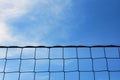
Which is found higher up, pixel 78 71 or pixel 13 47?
pixel 13 47

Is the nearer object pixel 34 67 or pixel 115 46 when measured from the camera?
pixel 34 67

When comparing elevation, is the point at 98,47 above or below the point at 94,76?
above

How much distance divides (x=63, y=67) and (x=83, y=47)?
961 mm

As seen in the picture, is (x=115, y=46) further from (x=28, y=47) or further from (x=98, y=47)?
(x=28, y=47)

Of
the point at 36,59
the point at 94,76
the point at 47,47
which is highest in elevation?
the point at 47,47

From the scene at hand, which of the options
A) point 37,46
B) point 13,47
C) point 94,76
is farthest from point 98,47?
point 13,47

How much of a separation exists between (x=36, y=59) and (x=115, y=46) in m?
2.35

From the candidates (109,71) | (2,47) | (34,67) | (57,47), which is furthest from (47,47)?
(109,71)

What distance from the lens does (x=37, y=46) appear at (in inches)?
280

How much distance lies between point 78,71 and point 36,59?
1173 millimetres

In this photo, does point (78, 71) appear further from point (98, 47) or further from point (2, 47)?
point (2, 47)

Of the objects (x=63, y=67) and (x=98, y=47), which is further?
(x=98, y=47)

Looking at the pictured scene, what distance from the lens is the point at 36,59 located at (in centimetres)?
670

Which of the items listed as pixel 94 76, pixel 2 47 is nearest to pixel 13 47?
pixel 2 47
